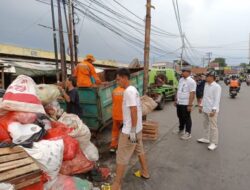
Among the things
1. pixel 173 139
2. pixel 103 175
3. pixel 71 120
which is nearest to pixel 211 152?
pixel 173 139

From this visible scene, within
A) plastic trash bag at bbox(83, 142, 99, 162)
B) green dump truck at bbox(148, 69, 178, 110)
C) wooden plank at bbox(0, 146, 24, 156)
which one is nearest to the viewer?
wooden plank at bbox(0, 146, 24, 156)

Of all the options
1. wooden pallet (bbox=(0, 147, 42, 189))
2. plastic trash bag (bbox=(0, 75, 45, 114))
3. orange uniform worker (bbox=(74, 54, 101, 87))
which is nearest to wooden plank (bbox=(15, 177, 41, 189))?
wooden pallet (bbox=(0, 147, 42, 189))

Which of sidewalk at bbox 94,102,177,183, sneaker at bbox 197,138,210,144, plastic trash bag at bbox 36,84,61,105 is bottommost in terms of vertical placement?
sidewalk at bbox 94,102,177,183

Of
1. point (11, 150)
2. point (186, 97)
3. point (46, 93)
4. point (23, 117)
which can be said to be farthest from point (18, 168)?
point (186, 97)

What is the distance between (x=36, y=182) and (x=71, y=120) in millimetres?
1716

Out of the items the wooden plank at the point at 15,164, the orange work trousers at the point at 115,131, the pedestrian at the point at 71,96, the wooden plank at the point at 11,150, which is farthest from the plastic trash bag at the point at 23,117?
the orange work trousers at the point at 115,131

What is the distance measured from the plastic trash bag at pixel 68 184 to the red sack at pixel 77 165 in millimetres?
231

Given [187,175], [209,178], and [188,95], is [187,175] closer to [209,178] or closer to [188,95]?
[209,178]

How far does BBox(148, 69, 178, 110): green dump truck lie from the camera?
12935 mm

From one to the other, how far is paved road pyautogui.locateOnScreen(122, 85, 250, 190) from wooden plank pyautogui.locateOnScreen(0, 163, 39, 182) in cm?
165

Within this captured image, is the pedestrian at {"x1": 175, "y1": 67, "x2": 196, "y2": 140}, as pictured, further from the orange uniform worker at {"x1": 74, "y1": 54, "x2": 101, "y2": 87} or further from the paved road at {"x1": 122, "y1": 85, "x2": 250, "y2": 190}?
the orange uniform worker at {"x1": 74, "y1": 54, "x2": 101, "y2": 87}

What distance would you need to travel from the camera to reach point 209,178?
4.43 m

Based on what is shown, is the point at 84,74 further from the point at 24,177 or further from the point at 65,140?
the point at 24,177

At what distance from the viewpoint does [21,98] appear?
3.67 m
